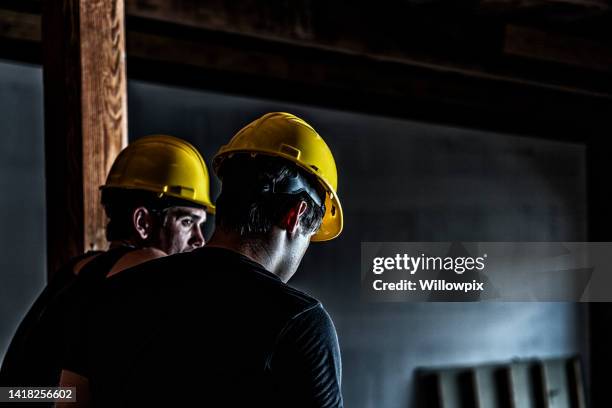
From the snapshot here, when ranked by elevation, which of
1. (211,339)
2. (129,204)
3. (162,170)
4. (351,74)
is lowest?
(211,339)

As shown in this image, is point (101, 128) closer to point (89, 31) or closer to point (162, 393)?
point (89, 31)

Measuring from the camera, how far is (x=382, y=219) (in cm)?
641

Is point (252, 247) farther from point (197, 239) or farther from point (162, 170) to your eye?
point (162, 170)

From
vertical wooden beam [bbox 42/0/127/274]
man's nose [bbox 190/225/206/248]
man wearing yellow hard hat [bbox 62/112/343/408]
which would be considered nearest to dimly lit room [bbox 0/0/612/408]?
vertical wooden beam [bbox 42/0/127/274]

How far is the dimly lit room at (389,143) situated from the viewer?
2.65m

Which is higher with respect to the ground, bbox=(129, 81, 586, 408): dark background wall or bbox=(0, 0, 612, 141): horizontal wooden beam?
bbox=(0, 0, 612, 141): horizontal wooden beam

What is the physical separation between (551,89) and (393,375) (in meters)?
2.57

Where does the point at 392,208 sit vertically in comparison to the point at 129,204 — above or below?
above

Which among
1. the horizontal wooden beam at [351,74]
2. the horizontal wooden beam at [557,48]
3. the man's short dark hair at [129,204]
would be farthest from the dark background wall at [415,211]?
the man's short dark hair at [129,204]

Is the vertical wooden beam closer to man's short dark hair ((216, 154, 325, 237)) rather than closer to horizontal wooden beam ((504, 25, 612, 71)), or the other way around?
man's short dark hair ((216, 154, 325, 237))

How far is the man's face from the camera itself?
7.68ft

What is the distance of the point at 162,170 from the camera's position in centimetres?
256

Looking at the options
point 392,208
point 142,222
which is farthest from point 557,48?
point 142,222

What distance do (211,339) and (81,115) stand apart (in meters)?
1.40
